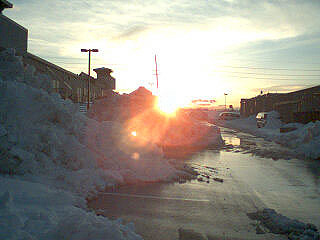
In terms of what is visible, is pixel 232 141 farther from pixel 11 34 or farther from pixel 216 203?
pixel 11 34

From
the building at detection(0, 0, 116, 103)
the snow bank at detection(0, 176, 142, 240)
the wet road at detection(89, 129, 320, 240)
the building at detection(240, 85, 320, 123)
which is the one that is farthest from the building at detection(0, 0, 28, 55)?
the building at detection(240, 85, 320, 123)

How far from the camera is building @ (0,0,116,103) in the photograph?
58.7ft

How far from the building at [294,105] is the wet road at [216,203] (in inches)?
648

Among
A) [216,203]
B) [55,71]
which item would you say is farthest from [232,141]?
[55,71]

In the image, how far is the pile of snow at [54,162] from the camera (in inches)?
133

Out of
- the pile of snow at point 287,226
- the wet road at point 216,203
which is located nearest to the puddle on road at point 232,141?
the wet road at point 216,203

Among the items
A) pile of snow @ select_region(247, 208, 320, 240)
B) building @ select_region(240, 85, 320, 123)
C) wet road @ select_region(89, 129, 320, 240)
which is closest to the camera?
pile of snow @ select_region(247, 208, 320, 240)

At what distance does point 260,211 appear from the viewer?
5.00 metres

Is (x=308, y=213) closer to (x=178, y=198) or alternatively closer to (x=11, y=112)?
(x=178, y=198)

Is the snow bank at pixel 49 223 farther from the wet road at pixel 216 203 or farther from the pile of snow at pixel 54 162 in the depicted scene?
the wet road at pixel 216 203

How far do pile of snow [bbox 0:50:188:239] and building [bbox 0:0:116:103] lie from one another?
439 centimetres

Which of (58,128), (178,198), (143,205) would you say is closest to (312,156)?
(178,198)

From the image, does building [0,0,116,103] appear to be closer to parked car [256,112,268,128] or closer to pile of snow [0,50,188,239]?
pile of snow [0,50,188,239]

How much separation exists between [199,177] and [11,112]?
16.6 ft
